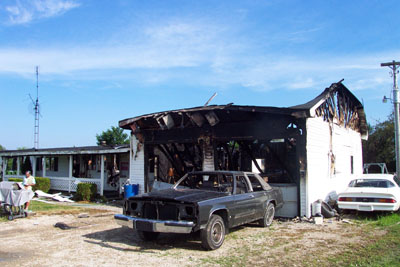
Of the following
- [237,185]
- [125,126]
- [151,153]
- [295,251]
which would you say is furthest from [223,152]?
[295,251]

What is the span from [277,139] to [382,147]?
23.4 meters

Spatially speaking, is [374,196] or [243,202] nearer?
[243,202]

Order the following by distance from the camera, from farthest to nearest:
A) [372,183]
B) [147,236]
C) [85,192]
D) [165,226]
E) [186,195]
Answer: [85,192], [372,183], [147,236], [186,195], [165,226]

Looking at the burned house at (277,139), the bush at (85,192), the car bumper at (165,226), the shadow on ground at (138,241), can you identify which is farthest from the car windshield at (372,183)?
the bush at (85,192)

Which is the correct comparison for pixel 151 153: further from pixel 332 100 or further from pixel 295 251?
pixel 295 251

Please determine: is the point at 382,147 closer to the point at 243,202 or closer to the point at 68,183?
the point at 68,183

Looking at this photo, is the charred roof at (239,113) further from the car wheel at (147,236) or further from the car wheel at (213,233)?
the car wheel at (147,236)

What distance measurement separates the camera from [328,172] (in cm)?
1313

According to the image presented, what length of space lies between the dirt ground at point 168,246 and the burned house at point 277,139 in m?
1.97

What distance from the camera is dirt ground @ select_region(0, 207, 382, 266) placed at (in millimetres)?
6262

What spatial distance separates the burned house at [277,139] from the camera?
11.1 metres

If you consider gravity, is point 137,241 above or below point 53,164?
below

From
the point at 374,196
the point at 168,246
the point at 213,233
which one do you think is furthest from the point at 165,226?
the point at 374,196

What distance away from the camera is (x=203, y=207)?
22.4 feet
